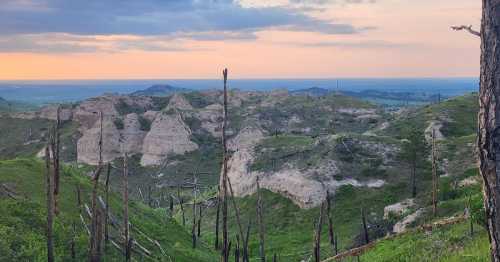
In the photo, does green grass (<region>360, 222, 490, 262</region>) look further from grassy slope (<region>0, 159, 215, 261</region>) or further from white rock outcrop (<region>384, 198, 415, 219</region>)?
white rock outcrop (<region>384, 198, 415, 219</region>)

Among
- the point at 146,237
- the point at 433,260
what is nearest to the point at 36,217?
the point at 146,237

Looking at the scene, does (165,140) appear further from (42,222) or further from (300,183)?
(42,222)

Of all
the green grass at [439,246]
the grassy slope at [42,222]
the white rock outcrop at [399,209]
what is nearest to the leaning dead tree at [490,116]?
the green grass at [439,246]

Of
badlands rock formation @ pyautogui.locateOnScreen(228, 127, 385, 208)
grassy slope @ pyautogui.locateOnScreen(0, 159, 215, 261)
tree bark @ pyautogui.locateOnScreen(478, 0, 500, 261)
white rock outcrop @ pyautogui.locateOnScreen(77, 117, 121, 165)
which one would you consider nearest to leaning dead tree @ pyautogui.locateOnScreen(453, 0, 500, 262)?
tree bark @ pyautogui.locateOnScreen(478, 0, 500, 261)

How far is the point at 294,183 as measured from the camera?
73.8m

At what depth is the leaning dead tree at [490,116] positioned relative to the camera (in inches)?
321

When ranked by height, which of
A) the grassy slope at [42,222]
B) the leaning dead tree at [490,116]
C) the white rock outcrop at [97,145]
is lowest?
the white rock outcrop at [97,145]

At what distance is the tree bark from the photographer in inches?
321

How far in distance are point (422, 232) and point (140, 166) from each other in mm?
121024

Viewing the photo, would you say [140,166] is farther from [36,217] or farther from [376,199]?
[36,217]

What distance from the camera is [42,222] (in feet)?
98.0

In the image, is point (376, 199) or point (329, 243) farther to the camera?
point (376, 199)

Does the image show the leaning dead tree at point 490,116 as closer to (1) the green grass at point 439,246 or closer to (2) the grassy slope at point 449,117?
(1) the green grass at point 439,246

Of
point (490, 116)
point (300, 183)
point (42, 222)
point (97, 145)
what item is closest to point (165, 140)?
point (97, 145)
